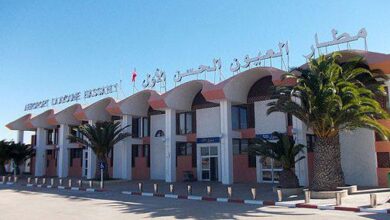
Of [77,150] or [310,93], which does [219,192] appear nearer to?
[310,93]

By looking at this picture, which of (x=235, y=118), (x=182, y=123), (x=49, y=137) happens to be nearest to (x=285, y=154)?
(x=235, y=118)

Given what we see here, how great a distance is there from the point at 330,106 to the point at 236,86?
10.7 metres

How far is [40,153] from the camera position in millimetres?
47906

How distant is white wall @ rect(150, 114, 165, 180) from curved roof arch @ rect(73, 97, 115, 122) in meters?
5.14

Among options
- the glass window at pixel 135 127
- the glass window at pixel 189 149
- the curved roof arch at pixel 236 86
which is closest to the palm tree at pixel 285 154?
the curved roof arch at pixel 236 86

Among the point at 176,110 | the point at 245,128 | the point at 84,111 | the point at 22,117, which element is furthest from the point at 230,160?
the point at 22,117

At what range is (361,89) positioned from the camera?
A: 63.3ft

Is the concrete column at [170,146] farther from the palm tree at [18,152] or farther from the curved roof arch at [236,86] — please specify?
the palm tree at [18,152]

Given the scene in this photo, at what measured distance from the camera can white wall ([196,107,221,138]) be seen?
31891 mm

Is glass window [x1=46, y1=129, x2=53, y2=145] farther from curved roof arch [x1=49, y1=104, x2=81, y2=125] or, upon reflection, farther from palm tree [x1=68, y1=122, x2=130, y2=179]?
palm tree [x1=68, y1=122, x2=130, y2=179]

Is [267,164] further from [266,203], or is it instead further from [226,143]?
[266,203]

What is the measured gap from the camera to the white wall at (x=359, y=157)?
79.8 feet

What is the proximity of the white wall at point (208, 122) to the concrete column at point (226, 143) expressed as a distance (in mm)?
2981

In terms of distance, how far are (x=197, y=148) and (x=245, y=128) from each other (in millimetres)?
4835
